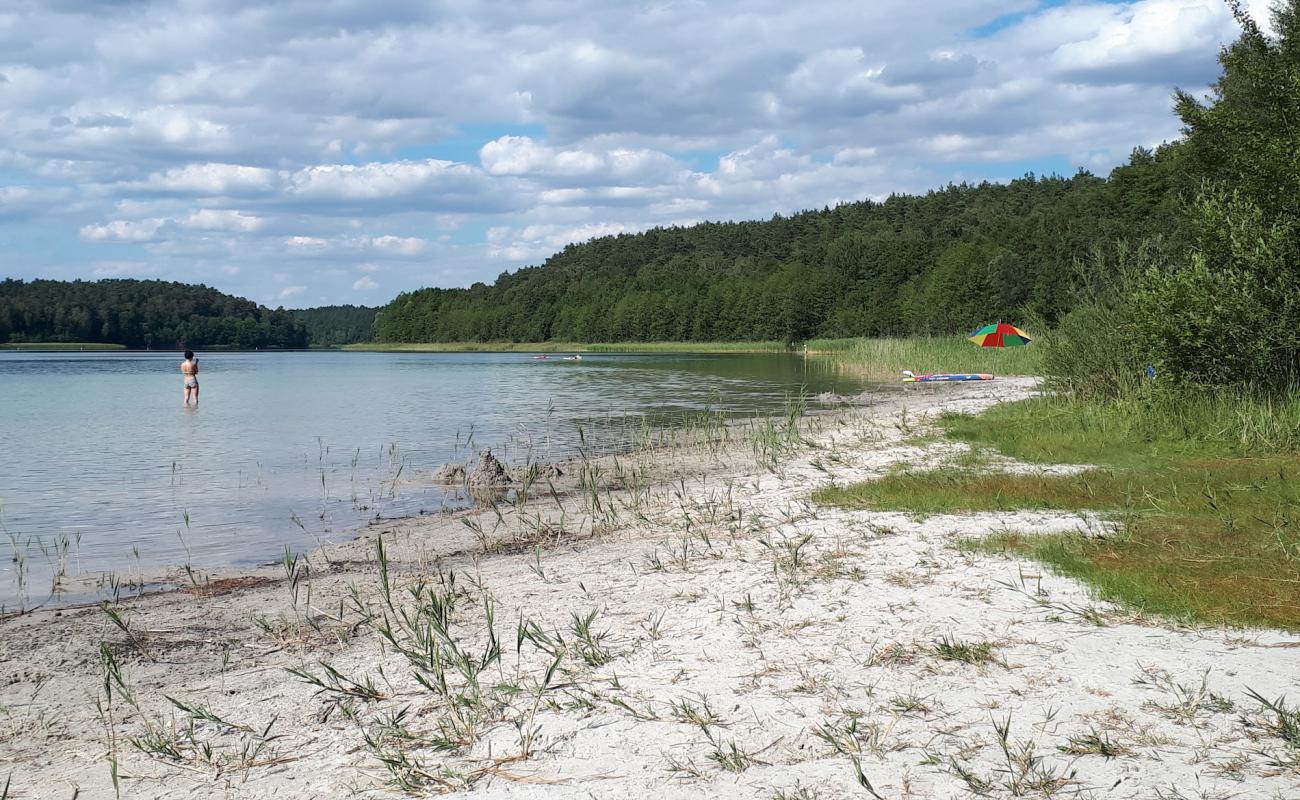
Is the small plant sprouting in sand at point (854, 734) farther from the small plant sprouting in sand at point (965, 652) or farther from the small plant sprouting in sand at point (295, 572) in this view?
the small plant sprouting in sand at point (295, 572)

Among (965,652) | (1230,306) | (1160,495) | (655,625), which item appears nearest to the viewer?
(965,652)

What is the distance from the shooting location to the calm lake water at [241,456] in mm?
11078

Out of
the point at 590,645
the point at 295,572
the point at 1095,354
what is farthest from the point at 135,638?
the point at 1095,354

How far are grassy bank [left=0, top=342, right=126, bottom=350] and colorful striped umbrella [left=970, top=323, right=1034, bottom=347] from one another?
133m

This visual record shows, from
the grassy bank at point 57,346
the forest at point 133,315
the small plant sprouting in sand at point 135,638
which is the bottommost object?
the small plant sprouting in sand at point 135,638

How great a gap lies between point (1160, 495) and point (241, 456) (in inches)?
667

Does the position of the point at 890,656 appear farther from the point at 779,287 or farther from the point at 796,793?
the point at 779,287

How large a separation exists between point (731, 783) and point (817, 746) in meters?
0.54

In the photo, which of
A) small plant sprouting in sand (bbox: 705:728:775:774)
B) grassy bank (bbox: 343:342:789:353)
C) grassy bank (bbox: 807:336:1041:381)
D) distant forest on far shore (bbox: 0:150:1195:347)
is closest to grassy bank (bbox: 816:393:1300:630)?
small plant sprouting in sand (bbox: 705:728:775:774)

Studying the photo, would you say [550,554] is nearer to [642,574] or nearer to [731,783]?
[642,574]

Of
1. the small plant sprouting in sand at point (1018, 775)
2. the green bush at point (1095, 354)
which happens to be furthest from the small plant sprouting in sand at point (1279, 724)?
the green bush at point (1095, 354)

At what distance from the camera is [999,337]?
153ft

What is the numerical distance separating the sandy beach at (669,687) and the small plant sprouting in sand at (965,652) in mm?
14

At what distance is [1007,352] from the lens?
147 feet
